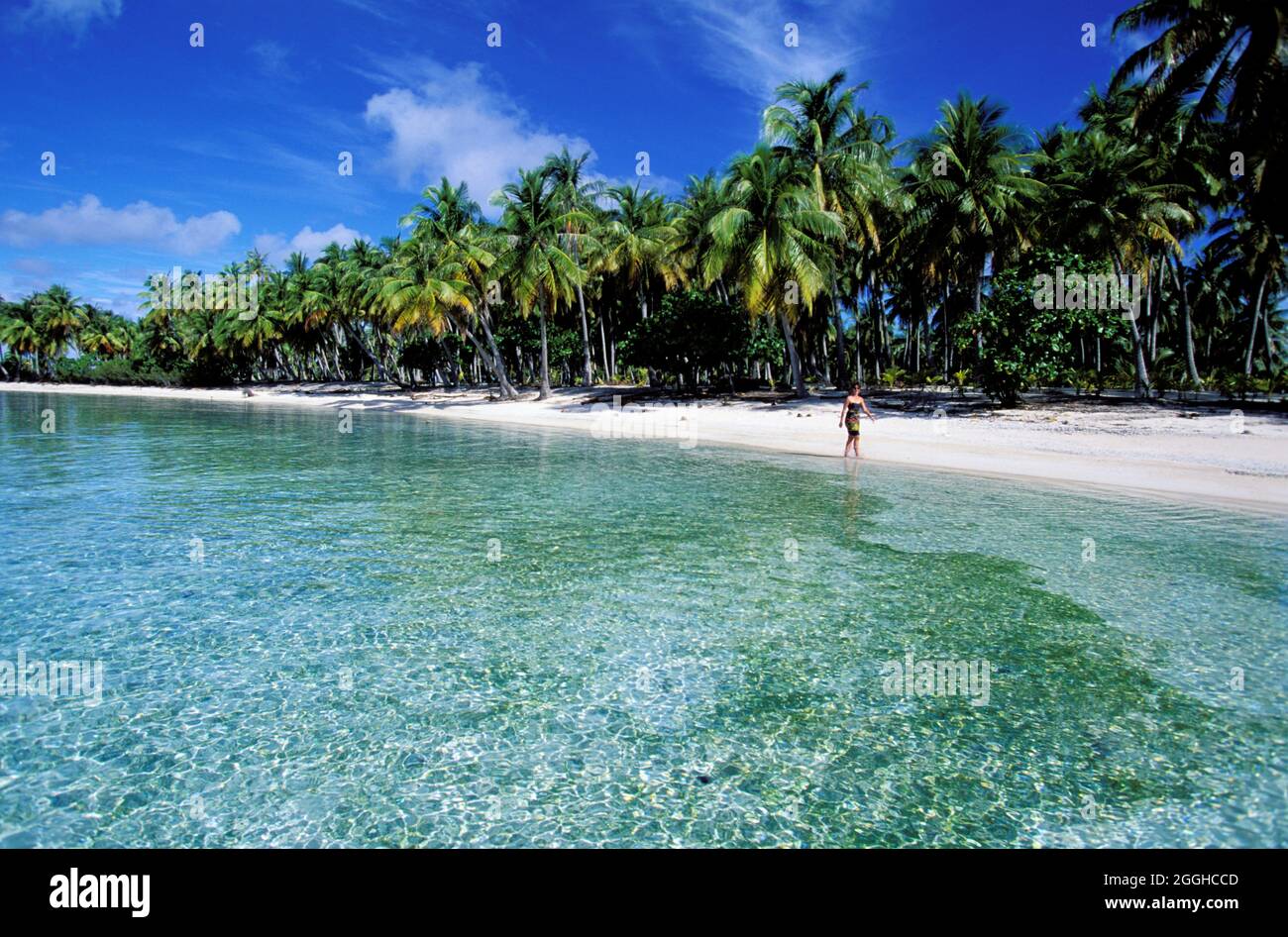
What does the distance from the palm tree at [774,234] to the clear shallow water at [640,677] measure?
18.0 metres

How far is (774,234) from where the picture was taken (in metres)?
28.9

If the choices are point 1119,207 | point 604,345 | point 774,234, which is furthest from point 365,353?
point 1119,207

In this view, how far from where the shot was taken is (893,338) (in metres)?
75.8

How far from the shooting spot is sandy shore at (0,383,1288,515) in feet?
50.3

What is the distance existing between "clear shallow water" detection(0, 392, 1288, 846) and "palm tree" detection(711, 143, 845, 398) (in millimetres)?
18009

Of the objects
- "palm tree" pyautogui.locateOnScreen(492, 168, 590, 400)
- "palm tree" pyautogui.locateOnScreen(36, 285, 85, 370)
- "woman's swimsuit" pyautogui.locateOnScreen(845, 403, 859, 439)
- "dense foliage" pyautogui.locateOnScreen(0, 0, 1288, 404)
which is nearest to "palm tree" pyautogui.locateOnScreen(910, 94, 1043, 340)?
"dense foliage" pyautogui.locateOnScreen(0, 0, 1288, 404)

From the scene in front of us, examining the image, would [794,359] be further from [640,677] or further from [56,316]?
[56,316]

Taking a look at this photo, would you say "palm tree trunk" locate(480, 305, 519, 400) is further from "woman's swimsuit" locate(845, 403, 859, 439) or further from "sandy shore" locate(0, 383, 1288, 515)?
"woman's swimsuit" locate(845, 403, 859, 439)

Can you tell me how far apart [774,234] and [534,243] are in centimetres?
1372
